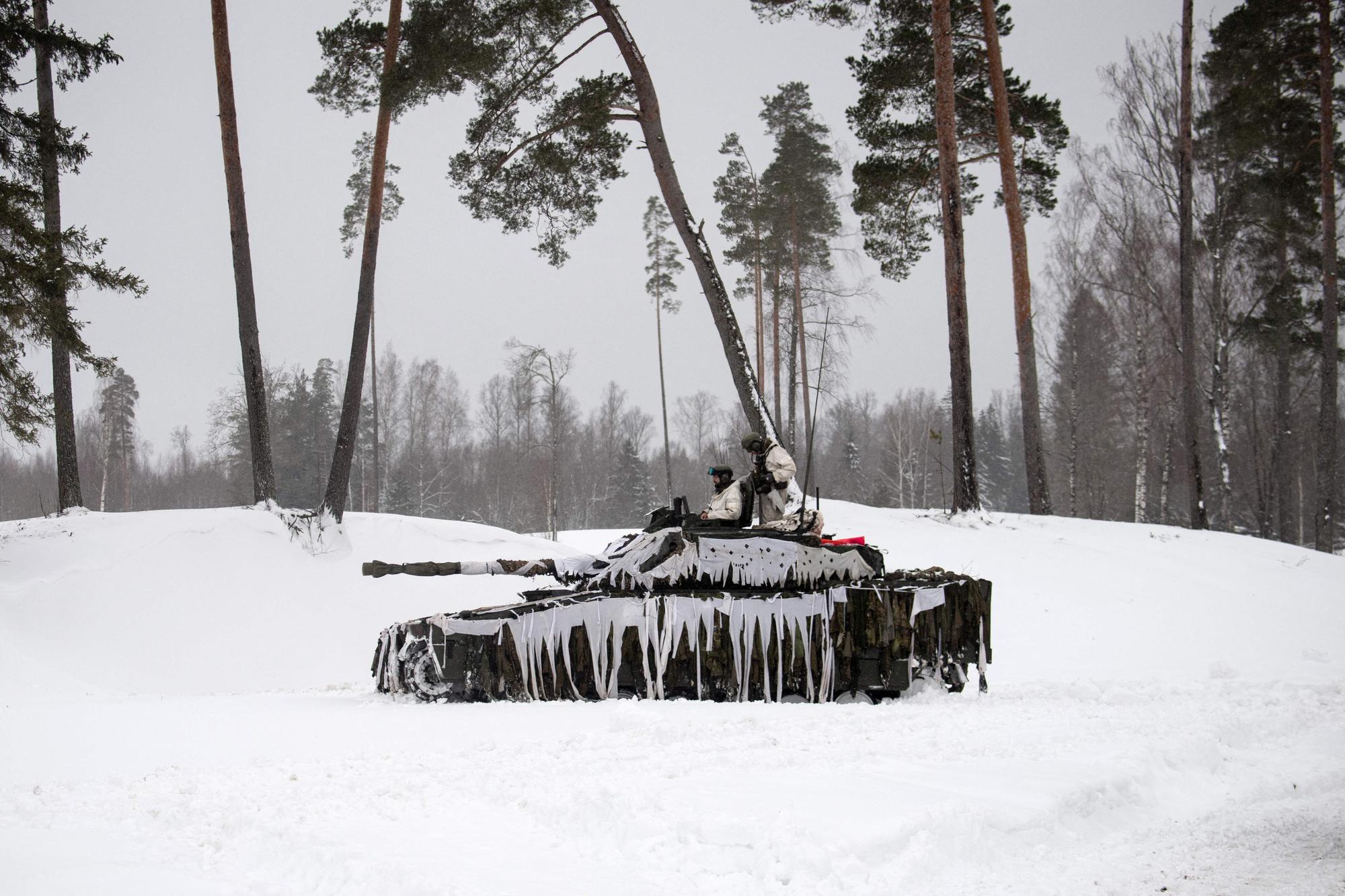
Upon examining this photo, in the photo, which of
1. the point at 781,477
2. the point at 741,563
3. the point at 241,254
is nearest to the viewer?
the point at 741,563

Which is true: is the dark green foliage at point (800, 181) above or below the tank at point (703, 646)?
above

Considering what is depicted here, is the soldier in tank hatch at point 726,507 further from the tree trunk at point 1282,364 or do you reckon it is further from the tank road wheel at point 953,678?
the tree trunk at point 1282,364

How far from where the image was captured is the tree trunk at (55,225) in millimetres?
12055

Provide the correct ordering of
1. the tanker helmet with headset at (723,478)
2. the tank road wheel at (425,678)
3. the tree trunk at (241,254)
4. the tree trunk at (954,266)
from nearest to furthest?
1. the tank road wheel at (425,678)
2. the tanker helmet with headset at (723,478)
3. the tree trunk at (241,254)
4. the tree trunk at (954,266)

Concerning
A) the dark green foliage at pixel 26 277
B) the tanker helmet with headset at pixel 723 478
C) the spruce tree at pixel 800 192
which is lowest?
the tanker helmet with headset at pixel 723 478

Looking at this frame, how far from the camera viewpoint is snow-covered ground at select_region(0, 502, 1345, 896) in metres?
2.88

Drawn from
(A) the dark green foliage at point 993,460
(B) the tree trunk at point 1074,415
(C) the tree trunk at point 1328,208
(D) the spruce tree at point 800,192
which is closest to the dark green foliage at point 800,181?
(D) the spruce tree at point 800,192

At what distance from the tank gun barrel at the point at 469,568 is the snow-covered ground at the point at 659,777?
105 centimetres

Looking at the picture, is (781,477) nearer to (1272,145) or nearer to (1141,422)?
(1272,145)

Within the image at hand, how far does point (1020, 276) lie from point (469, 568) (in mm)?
10529

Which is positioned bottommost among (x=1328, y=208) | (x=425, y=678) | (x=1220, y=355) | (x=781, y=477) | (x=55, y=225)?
(x=425, y=678)

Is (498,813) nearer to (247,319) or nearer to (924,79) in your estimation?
(247,319)

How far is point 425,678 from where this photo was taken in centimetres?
658

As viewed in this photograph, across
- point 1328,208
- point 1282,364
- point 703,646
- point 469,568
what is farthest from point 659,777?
point 1282,364
